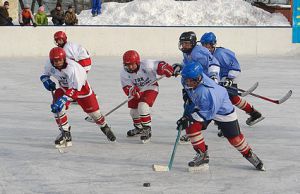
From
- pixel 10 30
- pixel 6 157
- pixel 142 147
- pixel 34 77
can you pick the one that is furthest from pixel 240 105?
pixel 10 30

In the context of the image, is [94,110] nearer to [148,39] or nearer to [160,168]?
[160,168]

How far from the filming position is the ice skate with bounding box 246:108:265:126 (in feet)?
21.6

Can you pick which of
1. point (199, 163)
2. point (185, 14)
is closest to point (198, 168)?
point (199, 163)

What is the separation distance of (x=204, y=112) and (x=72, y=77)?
1.34m

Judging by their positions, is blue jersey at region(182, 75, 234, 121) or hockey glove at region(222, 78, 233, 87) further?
hockey glove at region(222, 78, 233, 87)

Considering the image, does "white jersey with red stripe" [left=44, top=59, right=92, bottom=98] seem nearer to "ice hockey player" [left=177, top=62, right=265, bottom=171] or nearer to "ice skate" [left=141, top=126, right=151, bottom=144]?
"ice skate" [left=141, top=126, right=151, bottom=144]

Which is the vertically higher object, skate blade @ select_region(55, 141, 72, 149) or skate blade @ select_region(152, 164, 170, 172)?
skate blade @ select_region(152, 164, 170, 172)

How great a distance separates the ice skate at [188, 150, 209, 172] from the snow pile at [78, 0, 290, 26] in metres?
12.2

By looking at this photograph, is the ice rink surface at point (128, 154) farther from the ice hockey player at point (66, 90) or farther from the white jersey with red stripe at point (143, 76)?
the white jersey with red stripe at point (143, 76)

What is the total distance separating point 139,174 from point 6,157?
1.19 meters

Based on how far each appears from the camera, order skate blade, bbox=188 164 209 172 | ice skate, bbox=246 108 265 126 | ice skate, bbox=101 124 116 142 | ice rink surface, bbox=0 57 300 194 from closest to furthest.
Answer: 1. ice rink surface, bbox=0 57 300 194
2. skate blade, bbox=188 164 209 172
3. ice skate, bbox=101 124 116 142
4. ice skate, bbox=246 108 265 126

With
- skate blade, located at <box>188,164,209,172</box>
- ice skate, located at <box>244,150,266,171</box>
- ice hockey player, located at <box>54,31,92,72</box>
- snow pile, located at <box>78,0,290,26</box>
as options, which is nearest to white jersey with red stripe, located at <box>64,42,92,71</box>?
ice hockey player, located at <box>54,31,92,72</box>

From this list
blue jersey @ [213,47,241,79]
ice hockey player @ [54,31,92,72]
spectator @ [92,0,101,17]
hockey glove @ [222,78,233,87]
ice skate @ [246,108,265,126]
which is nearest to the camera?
hockey glove @ [222,78,233,87]

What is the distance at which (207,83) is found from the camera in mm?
4672
